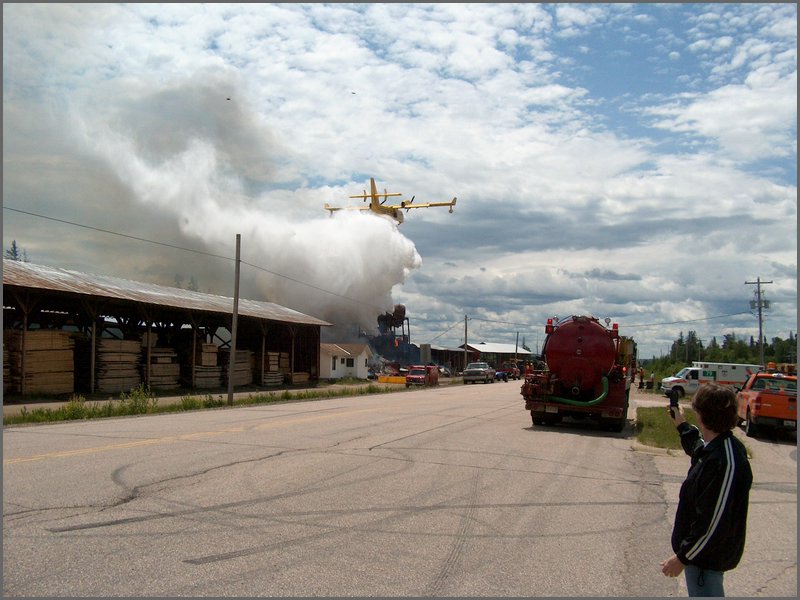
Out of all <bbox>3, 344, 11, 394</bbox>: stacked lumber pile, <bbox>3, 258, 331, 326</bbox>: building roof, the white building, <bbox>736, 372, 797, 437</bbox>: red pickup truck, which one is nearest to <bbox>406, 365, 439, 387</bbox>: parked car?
the white building

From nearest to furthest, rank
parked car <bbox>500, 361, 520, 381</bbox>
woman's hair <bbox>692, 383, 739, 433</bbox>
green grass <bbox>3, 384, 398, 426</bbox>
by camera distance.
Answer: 1. woman's hair <bbox>692, 383, 739, 433</bbox>
2. green grass <bbox>3, 384, 398, 426</bbox>
3. parked car <bbox>500, 361, 520, 381</bbox>

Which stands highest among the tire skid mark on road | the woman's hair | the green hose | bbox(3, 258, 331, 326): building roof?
bbox(3, 258, 331, 326): building roof

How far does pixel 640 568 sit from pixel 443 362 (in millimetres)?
105856

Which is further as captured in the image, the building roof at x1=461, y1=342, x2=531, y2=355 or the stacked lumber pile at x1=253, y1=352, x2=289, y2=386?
the building roof at x1=461, y1=342, x2=531, y2=355

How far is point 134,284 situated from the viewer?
127 ft

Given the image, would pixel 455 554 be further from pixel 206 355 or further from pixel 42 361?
pixel 206 355

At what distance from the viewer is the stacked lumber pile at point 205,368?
38844 mm

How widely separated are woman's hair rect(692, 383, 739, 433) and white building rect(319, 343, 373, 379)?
59514mm

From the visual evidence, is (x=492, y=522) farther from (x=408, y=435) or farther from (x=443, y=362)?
(x=443, y=362)

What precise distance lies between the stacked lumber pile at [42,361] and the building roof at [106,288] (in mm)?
1926

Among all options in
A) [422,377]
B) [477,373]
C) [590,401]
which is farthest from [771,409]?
[477,373]

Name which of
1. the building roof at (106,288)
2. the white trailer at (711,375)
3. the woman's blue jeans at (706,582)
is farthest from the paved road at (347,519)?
the white trailer at (711,375)

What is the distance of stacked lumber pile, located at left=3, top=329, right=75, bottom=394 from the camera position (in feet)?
90.5

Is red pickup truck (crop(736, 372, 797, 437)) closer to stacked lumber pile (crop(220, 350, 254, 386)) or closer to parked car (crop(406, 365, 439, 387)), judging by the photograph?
stacked lumber pile (crop(220, 350, 254, 386))
